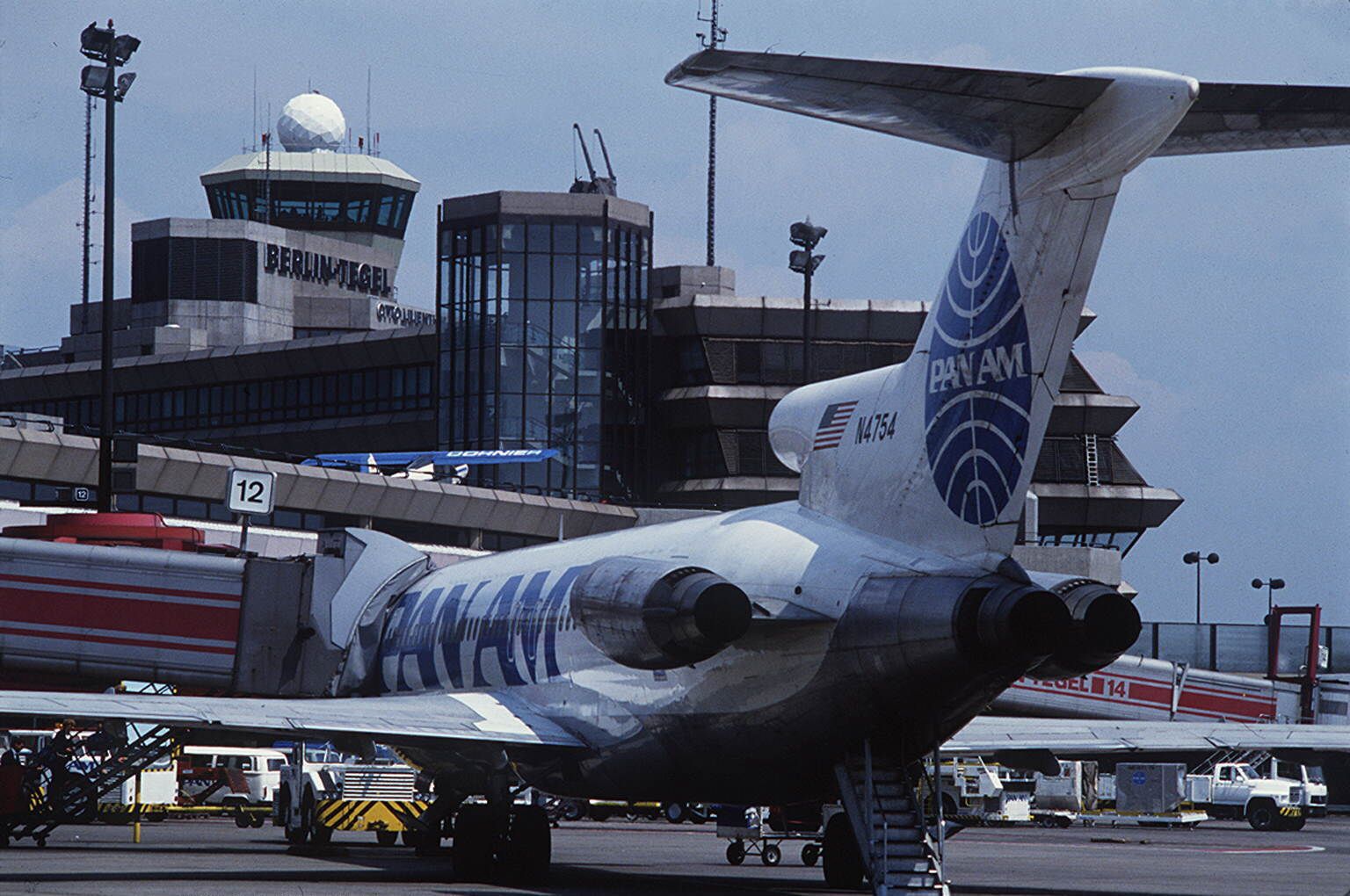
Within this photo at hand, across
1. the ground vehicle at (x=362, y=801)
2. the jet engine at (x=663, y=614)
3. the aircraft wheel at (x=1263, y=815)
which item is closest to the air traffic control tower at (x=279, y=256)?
the aircraft wheel at (x=1263, y=815)

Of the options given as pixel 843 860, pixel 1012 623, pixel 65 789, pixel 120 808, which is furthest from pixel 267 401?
pixel 1012 623

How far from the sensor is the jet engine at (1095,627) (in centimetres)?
1695

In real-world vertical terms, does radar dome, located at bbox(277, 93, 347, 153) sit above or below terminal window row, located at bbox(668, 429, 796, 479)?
above

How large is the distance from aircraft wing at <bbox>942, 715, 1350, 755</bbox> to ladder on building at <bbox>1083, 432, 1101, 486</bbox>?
5940 centimetres

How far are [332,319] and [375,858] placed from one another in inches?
3363

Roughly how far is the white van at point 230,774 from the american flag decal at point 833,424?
1216 inches

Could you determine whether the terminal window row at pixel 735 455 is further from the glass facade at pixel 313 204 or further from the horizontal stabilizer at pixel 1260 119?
the horizontal stabilizer at pixel 1260 119

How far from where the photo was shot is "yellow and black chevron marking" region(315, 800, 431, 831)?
31.1 metres

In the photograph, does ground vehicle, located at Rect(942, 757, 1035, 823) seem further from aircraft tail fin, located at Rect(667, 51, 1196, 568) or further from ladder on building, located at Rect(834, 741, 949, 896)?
aircraft tail fin, located at Rect(667, 51, 1196, 568)

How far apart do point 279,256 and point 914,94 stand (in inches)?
3862

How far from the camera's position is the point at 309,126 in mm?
118938

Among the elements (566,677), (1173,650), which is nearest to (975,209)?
(566,677)

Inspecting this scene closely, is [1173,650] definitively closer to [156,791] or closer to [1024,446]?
[156,791]

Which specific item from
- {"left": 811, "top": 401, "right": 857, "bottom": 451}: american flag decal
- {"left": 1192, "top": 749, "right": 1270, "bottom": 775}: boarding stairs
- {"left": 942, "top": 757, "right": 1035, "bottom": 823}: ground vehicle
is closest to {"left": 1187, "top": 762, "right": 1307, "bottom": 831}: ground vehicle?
{"left": 1192, "top": 749, "right": 1270, "bottom": 775}: boarding stairs
